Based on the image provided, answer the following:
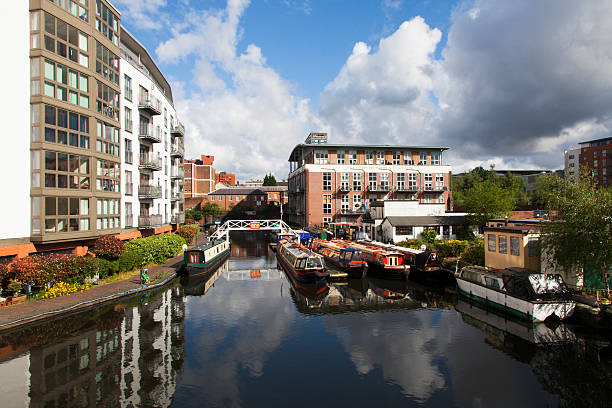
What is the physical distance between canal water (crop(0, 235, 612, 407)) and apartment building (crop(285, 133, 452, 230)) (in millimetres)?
41933

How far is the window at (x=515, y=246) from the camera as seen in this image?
1005 inches

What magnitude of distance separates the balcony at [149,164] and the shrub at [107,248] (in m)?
11.9

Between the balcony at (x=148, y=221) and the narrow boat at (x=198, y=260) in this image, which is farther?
the balcony at (x=148, y=221)

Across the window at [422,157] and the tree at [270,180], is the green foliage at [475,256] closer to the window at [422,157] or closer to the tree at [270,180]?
Result: the window at [422,157]

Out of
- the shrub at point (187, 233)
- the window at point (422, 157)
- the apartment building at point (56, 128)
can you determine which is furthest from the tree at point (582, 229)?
the window at point (422, 157)

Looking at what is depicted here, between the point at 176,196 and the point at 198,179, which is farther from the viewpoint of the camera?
the point at 198,179

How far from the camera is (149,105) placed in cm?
3803

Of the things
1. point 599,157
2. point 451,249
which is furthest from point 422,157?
point 599,157

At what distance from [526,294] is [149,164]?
117 feet

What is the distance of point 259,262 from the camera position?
1775 inches

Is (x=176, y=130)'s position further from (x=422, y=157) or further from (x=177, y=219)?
(x=422, y=157)

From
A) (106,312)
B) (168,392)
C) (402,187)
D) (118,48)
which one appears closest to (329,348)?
(168,392)

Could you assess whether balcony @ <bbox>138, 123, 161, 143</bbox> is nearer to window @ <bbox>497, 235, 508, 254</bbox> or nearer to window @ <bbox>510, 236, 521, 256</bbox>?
window @ <bbox>497, 235, 508, 254</bbox>

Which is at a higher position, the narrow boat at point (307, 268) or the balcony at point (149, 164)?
the balcony at point (149, 164)
